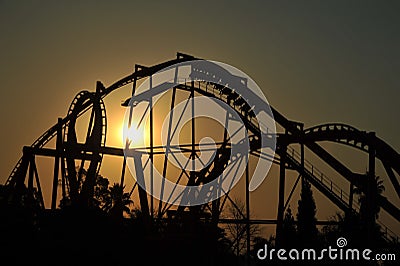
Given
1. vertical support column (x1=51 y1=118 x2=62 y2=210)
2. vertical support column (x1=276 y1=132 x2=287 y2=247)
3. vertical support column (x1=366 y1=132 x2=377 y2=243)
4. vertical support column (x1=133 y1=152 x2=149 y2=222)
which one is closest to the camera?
vertical support column (x1=366 y1=132 x2=377 y2=243)

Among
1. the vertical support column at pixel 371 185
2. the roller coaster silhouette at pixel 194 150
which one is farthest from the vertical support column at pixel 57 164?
the vertical support column at pixel 371 185

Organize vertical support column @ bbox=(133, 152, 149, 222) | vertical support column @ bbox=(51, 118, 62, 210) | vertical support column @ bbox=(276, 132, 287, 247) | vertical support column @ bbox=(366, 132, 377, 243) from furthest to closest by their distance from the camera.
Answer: vertical support column @ bbox=(51, 118, 62, 210)
vertical support column @ bbox=(133, 152, 149, 222)
vertical support column @ bbox=(276, 132, 287, 247)
vertical support column @ bbox=(366, 132, 377, 243)

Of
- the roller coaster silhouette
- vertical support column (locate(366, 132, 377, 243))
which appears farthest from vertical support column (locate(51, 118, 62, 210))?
vertical support column (locate(366, 132, 377, 243))

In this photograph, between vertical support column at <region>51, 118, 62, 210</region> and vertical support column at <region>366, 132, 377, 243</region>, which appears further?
vertical support column at <region>51, 118, 62, 210</region>

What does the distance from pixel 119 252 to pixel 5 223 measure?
4.07m

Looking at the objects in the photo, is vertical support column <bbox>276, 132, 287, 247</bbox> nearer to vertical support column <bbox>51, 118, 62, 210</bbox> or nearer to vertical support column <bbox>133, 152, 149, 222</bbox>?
vertical support column <bbox>133, 152, 149, 222</bbox>

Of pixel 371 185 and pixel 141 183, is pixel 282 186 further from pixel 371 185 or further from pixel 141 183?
pixel 141 183

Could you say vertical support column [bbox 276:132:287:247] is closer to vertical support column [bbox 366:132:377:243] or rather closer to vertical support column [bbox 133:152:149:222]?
vertical support column [bbox 366:132:377:243]

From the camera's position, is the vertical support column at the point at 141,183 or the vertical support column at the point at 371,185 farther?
the vertical support column at the point at 141,183

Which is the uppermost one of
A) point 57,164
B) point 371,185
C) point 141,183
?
point 57,164

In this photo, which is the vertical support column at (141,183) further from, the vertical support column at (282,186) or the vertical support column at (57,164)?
the vertical support column at (282,186)

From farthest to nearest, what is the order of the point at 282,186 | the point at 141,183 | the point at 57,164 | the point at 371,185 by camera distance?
1. the point at 57,164
2. the point at 141,183
3. the point at 282,186
4. the point at 371,185

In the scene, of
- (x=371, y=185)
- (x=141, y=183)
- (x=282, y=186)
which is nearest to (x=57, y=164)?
(x=141, y=183)

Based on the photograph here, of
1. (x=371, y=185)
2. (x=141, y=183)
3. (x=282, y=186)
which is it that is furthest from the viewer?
(x=141, y=183)
